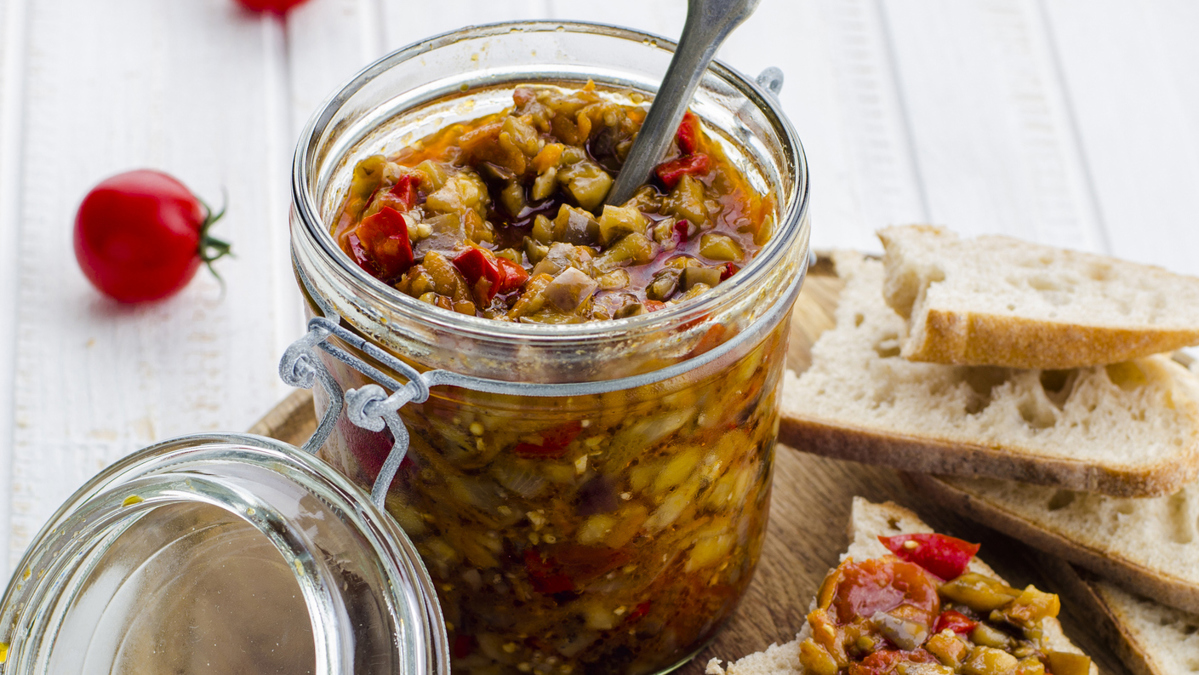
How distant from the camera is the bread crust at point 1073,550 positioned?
8.80 ft

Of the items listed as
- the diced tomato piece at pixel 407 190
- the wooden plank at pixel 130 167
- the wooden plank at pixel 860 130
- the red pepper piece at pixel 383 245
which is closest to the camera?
the red pepper piece at pixel 383 245

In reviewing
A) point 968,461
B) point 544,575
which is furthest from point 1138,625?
point 544,575

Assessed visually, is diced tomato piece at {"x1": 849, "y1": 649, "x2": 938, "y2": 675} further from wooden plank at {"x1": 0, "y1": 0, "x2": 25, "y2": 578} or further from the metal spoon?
wooden plank at {"x1": 0, "y1": 0, "x2": 25, "y2": 578}

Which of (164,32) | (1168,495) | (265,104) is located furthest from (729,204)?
(164,32)

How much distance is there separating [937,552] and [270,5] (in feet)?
10.4

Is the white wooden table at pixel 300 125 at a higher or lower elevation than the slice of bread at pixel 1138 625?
higher

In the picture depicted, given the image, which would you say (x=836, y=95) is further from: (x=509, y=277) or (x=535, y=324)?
(x=535, y=324)

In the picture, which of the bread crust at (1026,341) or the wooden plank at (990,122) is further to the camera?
the wooden plank at (990,122)

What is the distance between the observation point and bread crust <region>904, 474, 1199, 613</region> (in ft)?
8.80

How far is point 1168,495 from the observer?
112 inches

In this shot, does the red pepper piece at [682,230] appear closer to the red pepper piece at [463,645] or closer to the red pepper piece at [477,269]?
the red pepper piece at [477,269]

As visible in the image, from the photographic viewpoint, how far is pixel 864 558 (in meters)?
2.71

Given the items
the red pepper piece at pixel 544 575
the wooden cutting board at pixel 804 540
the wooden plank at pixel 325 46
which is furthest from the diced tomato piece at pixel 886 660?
the wooden plank at pixel 325 46

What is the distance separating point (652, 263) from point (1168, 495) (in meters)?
1.53
